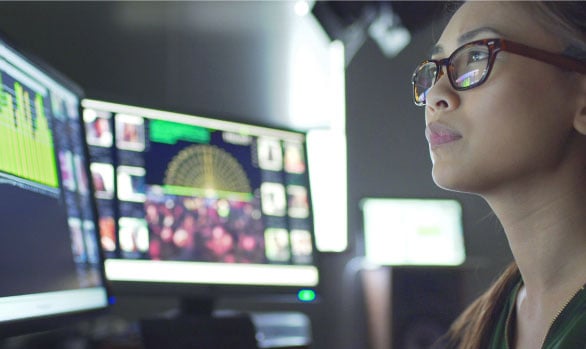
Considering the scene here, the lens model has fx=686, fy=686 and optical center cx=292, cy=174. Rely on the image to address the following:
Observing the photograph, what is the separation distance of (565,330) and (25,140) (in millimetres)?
719

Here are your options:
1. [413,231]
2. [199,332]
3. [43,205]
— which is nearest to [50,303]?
[43,205]

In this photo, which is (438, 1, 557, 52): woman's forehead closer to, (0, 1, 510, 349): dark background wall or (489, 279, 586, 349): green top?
(489, 279, 586, 349): green top

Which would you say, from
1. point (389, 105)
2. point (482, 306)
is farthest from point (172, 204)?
point (389, 105)

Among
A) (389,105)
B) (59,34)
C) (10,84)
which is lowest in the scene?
(10,84)

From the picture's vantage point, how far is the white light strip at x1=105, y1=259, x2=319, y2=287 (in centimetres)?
137

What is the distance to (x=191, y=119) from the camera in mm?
1505

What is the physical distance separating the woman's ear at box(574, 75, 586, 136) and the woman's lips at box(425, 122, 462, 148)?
0.14m

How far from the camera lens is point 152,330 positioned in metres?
1.25

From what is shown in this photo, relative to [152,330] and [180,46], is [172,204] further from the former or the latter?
[180,46]

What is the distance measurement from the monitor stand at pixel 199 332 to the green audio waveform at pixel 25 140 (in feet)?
1.17

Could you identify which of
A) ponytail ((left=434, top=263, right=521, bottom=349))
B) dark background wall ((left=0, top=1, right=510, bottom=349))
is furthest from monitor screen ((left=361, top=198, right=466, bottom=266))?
ponytail ((left=434, top=263, right=521, bottom=349))

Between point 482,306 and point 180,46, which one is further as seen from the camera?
point 180,46

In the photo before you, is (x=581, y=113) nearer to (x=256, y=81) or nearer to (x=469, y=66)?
(x=469, y=66)

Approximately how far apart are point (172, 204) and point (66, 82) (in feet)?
1.25
